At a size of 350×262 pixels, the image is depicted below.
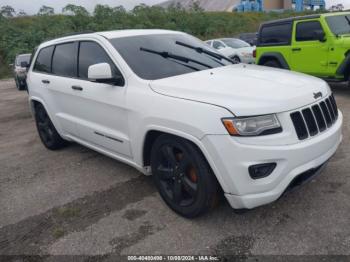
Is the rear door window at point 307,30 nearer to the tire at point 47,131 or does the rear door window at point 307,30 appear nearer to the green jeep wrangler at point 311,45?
the green jeep wrangler at point 311,45

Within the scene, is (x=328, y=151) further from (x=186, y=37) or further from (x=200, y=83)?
(x=186, y=37)

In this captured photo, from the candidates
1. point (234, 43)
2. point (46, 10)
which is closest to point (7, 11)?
Result: point (46, 10)

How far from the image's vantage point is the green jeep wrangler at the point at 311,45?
781cm

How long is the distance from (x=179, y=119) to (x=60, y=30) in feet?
90.2

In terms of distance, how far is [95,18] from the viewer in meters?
30.9

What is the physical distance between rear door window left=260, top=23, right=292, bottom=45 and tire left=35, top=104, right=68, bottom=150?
6218 millimetres

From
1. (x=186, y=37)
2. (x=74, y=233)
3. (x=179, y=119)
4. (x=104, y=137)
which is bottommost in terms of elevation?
(x=74, y=233)

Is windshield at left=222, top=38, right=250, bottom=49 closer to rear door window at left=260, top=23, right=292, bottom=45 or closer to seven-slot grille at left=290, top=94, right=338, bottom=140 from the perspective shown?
rear door window at left=260, top=23, right=292, bottom=45

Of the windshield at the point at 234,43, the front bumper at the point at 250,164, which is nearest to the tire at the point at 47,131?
the front bumper at the point at 250,164

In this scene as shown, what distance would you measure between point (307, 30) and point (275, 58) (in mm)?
1121

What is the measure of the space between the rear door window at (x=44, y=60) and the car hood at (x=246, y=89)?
2.47 m

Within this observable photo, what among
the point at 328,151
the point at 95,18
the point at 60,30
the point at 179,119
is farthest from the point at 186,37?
the point at 95,18

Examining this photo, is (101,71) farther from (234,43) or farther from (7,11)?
(7,11)

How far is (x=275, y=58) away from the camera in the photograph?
936 cm
